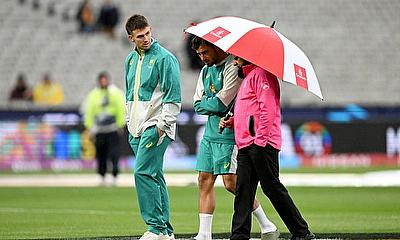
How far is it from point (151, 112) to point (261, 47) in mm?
1457

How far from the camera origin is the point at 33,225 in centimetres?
1562

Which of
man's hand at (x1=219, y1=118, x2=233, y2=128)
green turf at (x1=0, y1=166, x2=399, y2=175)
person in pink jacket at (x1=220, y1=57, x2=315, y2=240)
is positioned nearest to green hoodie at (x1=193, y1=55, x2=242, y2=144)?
man's hand at (x1=219, y1=118, x2=233, y2=128)

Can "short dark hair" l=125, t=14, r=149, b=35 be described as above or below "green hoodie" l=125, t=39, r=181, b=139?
above

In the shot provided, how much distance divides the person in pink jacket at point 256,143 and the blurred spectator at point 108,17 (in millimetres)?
26981

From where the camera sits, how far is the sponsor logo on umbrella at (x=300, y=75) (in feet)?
37.7

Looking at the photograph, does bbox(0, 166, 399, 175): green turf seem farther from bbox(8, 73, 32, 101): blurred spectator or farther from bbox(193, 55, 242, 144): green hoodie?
bbox(193, 55, 242, 144): green hoodie

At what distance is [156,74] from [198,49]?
0.62 metres

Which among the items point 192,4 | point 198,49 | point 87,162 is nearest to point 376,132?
point 87,162

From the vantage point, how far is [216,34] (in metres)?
11.6

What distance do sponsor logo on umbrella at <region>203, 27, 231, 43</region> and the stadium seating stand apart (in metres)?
24.7

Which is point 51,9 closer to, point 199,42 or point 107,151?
point 107,151

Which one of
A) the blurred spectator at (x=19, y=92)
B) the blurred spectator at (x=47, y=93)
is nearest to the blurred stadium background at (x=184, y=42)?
the blurred spectator at (x=19, y=92)

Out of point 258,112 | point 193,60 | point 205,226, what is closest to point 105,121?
point 205,226

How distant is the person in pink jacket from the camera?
1131 centimetres
